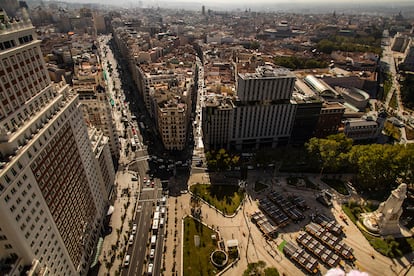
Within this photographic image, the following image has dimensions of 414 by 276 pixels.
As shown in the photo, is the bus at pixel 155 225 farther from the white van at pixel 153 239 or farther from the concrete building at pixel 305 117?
the concrete building at pixel 305 117

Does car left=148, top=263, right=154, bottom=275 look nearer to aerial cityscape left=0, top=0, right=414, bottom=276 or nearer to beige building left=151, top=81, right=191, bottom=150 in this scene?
aerial cityscape left=0, top=0, right=414, bottom=276

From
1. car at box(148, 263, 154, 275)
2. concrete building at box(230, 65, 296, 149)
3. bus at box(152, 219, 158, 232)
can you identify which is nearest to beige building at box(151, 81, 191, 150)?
concrete building at box(230, 65, 296, 149)

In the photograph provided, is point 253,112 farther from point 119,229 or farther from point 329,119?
point 119,229

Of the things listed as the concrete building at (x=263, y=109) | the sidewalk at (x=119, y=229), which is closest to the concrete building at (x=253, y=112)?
the concrete building at (x=263, y=109)

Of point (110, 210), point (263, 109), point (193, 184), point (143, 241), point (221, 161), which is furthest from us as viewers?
point (263, 109)

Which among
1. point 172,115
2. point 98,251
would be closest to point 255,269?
point 98,251
